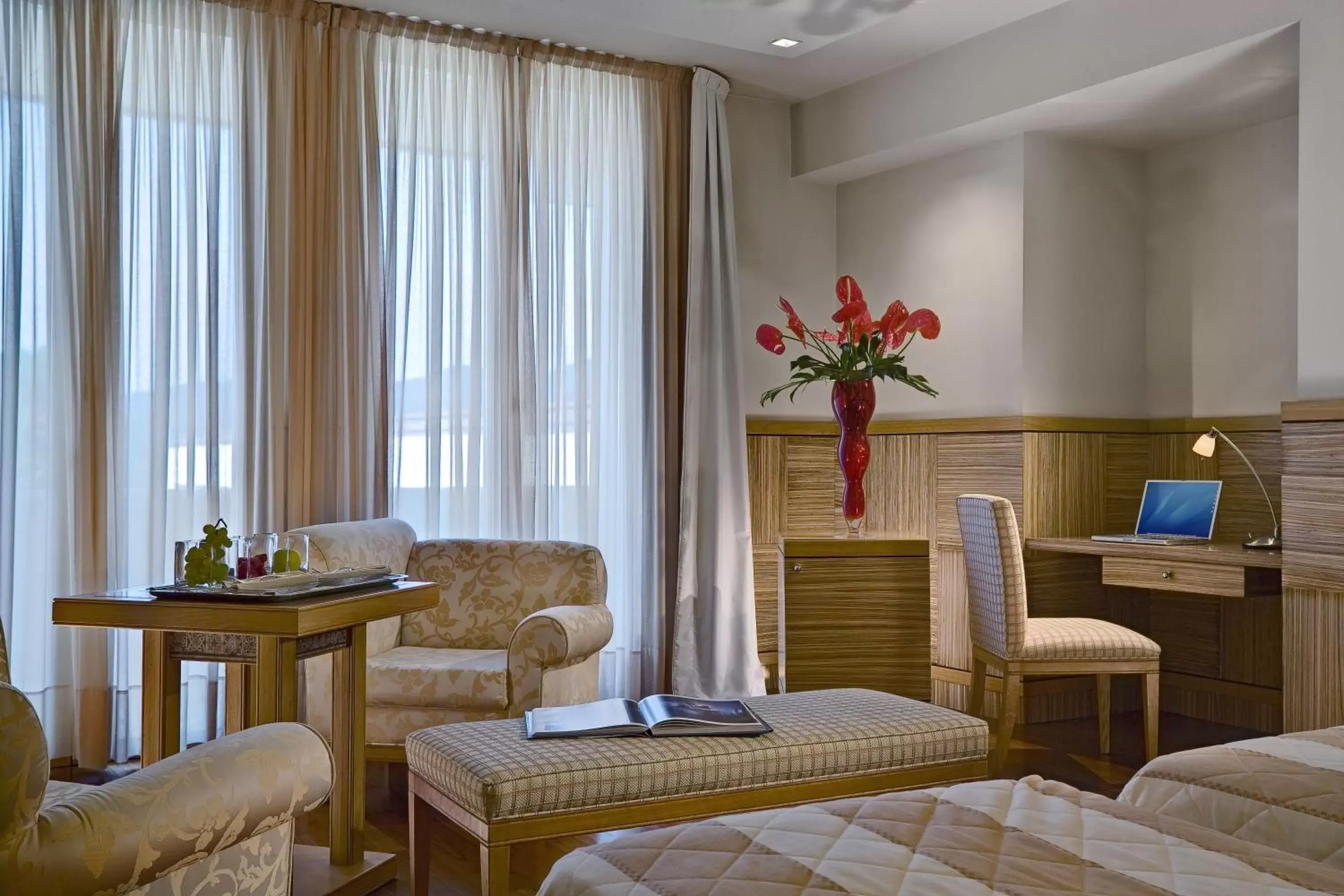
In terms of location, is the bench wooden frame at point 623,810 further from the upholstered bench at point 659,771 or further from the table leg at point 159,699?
the table leg at point 159,699

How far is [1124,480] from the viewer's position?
4.71 metres

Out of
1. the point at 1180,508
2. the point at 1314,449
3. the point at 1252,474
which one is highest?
the point at 1314,449

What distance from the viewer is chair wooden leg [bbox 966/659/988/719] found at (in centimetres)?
395

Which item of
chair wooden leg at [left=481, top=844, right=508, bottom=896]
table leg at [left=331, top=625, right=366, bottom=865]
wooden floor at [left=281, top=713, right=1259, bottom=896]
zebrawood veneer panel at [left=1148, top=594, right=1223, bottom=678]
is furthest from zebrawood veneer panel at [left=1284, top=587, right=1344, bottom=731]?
table leg at [left=331, top=625, right=366, bottom=865]

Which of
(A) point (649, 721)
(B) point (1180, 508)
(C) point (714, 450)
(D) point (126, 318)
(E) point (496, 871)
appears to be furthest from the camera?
(C) point (714, 450)

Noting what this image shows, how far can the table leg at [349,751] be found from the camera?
2.70m

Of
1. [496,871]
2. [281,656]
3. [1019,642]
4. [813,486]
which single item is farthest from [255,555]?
[813,486]

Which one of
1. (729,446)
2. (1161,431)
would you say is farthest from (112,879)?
(1161,431)

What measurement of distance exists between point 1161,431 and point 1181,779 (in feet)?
10.4

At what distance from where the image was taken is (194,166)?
3.83 metres

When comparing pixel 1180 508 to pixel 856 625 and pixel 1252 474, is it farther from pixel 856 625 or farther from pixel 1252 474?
pixel 856 625

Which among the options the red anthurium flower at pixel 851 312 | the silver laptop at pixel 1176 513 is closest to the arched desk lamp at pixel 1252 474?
the silver laptop at pixel 1176 513

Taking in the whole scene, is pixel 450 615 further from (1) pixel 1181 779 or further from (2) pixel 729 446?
(1) pixel 1181 779

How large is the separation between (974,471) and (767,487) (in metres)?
0.93
